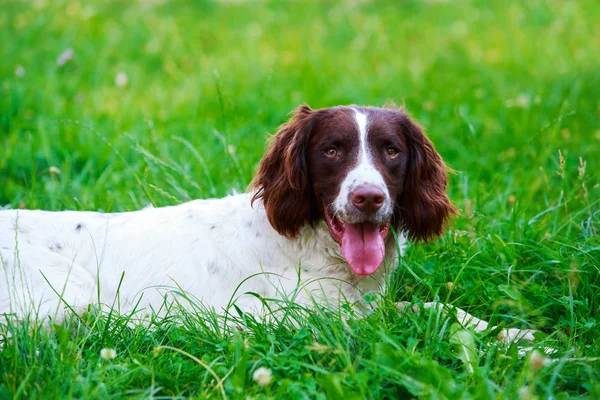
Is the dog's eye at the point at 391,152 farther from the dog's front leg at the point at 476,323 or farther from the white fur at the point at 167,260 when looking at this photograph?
the dog's front leg at the point at 476,323

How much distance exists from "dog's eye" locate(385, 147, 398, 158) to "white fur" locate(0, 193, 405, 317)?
463mm

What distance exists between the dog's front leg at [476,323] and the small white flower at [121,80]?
4138 millimetres

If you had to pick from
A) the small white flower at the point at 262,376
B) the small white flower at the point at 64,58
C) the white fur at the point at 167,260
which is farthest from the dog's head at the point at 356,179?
the small white flower at the point at 64,58

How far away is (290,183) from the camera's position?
3.16 metres

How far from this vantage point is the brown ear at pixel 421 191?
3.26 m

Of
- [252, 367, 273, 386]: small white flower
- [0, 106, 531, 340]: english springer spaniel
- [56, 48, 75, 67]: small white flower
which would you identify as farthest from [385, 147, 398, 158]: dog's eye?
[56, 48, 75, 67]: small white flower

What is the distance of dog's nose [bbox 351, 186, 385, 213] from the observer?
2873mm

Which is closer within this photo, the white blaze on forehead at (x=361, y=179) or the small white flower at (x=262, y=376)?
the small white flower at (x=262, y=376)

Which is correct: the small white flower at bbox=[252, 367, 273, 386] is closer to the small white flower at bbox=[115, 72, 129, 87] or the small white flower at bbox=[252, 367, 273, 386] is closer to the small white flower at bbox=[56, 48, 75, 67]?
the small white flower at bbox=[115, 72, 129, 87]

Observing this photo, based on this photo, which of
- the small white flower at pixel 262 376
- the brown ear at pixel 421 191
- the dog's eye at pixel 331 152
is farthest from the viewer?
the brown ear at pixel 421 191

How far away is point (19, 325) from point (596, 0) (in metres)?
8.32

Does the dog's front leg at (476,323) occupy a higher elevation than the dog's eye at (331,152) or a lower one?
lower

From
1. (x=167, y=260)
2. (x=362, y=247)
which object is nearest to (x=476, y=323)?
(x=362, y=247)

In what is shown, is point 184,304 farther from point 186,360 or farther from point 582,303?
point 582,303
